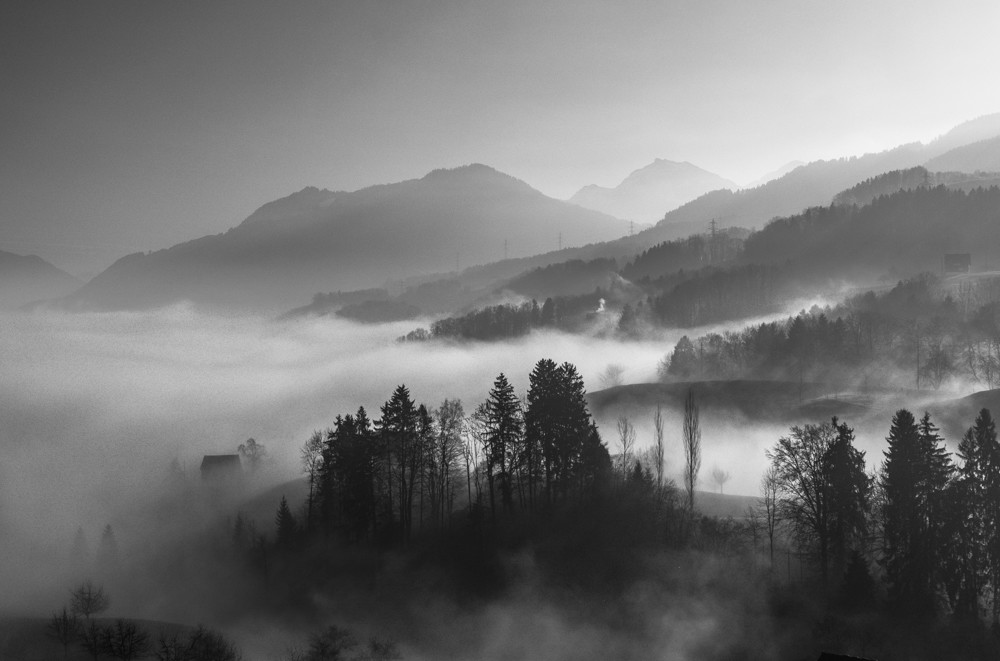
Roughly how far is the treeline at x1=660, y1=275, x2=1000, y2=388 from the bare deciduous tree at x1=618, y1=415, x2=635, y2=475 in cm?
3692

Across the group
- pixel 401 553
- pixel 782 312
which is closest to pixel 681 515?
pixel 401 553

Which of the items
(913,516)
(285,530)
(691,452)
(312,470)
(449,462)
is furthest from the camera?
(312,470)

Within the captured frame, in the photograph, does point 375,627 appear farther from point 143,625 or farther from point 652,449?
point 652,449

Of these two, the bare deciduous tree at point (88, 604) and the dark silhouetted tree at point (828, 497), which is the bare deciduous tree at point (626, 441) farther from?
the bare deciduous tree at point (88, 604)

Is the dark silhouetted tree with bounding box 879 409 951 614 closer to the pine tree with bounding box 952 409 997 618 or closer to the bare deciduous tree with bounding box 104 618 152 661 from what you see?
the pine tree with bounding box 952 409 997 618

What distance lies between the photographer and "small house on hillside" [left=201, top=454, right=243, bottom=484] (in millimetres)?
127125

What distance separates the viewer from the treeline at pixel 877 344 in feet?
409

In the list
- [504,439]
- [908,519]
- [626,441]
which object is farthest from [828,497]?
[626,441]

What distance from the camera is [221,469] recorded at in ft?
423

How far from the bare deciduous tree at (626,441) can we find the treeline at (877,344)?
36919mm

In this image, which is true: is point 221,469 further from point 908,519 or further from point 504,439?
point 908,519

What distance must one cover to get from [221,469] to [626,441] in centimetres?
6951

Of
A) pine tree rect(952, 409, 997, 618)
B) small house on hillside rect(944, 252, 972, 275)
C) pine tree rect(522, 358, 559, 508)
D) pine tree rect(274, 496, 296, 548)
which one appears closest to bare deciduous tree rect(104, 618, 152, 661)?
pine tree rect(274, 496, 296, 548)

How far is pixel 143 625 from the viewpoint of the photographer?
7456 cm
